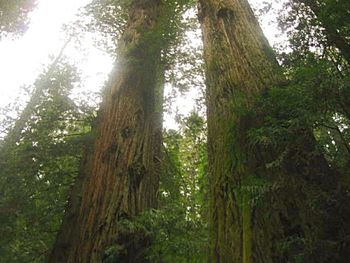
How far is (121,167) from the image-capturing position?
6012mm

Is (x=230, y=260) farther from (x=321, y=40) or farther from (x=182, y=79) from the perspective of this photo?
(x=182, y=79)

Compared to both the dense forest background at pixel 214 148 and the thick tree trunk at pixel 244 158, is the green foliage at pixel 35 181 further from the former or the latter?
the thick tree trunk at pixel 244 158

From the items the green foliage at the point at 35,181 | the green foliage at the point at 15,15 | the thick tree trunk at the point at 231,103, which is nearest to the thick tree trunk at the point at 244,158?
the thick tree trunk at the point at 231,103

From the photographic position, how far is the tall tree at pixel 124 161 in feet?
Answer: 17.2

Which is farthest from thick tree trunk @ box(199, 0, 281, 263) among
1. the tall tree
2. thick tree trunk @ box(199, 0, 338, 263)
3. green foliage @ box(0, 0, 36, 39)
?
green foliage @ box(0, 0, 36, 39)

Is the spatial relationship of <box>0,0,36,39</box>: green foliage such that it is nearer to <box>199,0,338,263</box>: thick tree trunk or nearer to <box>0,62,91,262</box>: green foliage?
<box>0,62,91,262</box>: green foliage

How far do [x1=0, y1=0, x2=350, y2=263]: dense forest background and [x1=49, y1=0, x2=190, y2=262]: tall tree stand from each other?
0.03 meters

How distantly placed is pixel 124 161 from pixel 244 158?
284 centimetres

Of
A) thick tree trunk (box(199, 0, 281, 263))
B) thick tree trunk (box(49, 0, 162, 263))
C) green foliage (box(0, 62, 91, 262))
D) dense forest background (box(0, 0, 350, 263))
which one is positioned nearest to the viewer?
dense forest background (box(0, 0, 350, 263))

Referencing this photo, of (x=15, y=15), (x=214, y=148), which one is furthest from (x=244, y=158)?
(x=15, y=15)

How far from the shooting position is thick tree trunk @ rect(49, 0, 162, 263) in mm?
5230

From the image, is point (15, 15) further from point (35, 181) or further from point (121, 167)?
point (121, 167)

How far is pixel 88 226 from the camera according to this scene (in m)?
5.48

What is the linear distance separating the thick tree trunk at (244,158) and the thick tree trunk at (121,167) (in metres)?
1.94
